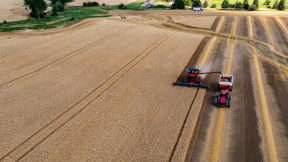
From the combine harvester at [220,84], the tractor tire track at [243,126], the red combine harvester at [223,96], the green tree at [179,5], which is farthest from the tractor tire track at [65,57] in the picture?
the green tree at [179,5]

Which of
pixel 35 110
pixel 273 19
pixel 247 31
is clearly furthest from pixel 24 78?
pixel 273 19

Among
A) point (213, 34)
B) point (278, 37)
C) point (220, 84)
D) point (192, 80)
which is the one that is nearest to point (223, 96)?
point (220, 84)

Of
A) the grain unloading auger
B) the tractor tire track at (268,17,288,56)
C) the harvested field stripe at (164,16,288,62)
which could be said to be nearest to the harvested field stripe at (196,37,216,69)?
the harvested field stripe at (164,16,288,62)

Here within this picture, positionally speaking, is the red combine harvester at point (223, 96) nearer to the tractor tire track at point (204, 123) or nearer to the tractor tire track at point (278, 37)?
the tractor tire track at point (204, 123)

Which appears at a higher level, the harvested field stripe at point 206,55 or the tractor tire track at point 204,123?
the harvested field stripe at point 206,55

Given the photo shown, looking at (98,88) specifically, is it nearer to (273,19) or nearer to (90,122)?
(90,122)

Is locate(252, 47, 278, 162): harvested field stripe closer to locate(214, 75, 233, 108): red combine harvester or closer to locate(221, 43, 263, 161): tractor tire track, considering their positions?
locate(221, 43, 263, 161): tractor tire track
